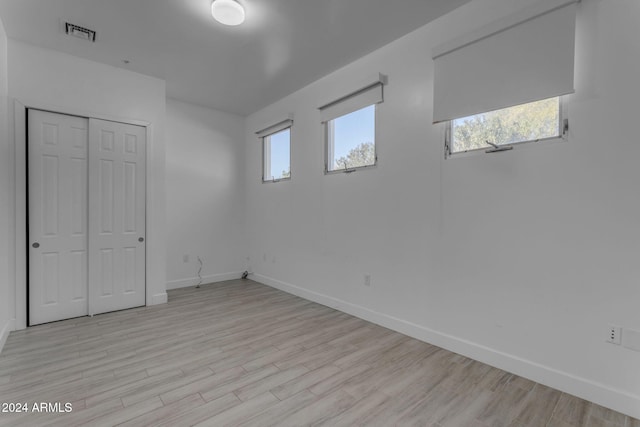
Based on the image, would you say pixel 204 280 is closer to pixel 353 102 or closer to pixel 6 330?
pixel 6 330

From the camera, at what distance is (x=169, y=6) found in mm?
2559

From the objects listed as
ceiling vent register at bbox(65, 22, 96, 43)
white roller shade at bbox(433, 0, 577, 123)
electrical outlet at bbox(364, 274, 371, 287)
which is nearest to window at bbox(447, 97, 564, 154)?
white roller shade at bbox(433, 0, 577, 123)

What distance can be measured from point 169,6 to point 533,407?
13.3 feet

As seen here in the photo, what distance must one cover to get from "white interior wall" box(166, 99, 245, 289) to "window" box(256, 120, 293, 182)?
63 cm

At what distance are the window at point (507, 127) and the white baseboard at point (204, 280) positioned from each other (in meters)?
4.23

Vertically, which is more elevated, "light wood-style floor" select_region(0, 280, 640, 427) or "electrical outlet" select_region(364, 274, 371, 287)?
"electrical outlet" select_region(364, 274, 371, 287)

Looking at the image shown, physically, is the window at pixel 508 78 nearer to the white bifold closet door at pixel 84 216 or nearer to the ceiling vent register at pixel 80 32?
the ceiling vent register at pixel 80 32

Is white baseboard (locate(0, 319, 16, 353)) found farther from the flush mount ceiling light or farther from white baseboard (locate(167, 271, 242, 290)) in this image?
the flush mount ceiling light

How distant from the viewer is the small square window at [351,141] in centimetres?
344

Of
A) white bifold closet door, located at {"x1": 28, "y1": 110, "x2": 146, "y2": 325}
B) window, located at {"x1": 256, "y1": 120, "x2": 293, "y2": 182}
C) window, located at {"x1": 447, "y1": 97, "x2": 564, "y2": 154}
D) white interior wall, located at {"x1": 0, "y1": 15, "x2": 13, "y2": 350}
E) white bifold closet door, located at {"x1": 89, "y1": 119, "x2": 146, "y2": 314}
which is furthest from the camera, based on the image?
window, located at {"x1": 256, "y1": 120, "x2": 293, "y2": 182}

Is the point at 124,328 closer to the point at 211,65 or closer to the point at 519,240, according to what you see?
the point at 211,65

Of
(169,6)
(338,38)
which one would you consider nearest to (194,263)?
(169,6)

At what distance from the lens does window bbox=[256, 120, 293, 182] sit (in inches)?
185

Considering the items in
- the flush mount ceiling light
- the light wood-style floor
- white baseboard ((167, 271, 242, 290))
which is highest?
the flush mount ceiling light
